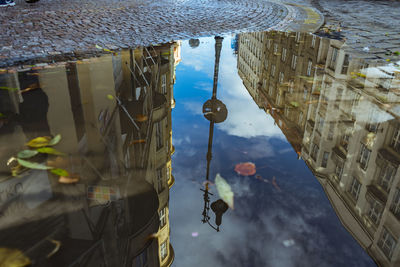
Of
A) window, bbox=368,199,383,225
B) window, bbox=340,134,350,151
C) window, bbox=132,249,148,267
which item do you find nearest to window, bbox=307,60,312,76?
window, bbox=340,134,350,151

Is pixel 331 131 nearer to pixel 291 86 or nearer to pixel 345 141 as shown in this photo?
pixel 345 141

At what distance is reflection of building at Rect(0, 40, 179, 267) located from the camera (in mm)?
2342

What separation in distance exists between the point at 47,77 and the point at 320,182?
4.42 metres

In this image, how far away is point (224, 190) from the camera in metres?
3.06

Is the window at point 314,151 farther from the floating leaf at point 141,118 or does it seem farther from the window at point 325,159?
the floating leaf at point 141,118

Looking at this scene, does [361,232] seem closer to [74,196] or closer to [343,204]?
[343,204]

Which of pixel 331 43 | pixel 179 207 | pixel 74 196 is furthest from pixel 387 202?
pixel 331 43

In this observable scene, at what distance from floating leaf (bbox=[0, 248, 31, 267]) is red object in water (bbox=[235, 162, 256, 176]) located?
2048 mm

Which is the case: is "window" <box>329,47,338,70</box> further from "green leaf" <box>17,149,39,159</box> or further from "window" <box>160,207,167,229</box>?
"green leaf" <box>17,149,39,159</box>

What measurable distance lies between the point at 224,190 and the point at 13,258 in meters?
1.77

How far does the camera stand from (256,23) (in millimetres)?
10359

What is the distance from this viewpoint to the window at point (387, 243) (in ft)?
7.83

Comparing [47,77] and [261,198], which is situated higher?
[47,77]

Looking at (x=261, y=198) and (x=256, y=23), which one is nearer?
(x=261, y=198)
